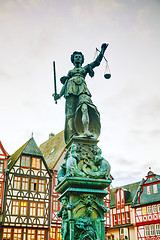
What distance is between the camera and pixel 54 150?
33312 millimetres

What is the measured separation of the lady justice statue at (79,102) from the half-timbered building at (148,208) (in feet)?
95.2

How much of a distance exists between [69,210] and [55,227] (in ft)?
81.9

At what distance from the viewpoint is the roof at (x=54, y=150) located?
102 feet

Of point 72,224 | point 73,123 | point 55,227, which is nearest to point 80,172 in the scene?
point 72,224

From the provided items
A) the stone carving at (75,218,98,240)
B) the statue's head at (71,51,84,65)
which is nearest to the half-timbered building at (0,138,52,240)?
the statue's head at (71,51,84,65)

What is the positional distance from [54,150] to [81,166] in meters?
28.1

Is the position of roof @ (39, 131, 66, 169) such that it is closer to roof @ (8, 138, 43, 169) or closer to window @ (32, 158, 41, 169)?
window @ (32, 158, 41, 169)

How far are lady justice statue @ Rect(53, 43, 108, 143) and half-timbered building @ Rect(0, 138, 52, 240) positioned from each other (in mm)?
21843

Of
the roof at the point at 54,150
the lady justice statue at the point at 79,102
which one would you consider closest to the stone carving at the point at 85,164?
the lady justice statue at the point at 79,102

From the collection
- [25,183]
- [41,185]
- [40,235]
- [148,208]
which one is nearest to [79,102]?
[25,183]

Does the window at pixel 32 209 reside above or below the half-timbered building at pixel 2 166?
below

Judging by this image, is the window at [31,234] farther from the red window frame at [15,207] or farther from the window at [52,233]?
the red window frame at [15,207]

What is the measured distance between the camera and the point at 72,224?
16.0 feet

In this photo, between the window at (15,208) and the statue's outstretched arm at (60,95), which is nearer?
the statue's outstretched arm at (60,95)
